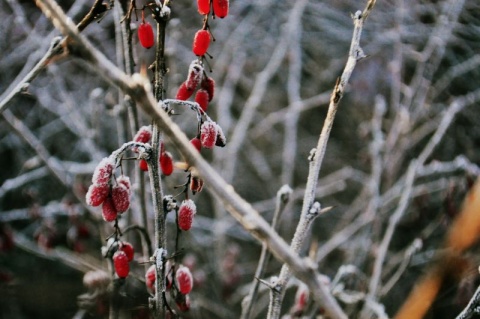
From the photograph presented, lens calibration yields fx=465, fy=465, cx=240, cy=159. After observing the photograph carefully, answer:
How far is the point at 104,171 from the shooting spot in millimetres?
904

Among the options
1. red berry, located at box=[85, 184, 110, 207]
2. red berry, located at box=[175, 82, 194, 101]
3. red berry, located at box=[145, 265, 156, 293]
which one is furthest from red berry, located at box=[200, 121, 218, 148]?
red berry, located at box=[145, 265, 156, 293]

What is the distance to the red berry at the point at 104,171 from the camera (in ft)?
2.92

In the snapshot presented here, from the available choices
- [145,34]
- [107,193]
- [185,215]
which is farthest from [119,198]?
[145,34]

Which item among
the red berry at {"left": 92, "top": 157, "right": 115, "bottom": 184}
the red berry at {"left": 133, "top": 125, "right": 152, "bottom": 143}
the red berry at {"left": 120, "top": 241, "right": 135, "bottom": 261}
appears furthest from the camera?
the red berry at {"left": 120, "top": 241, "right": 135, "bottom": 261}

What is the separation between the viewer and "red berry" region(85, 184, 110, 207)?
913 millimetres

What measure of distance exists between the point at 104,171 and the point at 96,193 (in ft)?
0.16

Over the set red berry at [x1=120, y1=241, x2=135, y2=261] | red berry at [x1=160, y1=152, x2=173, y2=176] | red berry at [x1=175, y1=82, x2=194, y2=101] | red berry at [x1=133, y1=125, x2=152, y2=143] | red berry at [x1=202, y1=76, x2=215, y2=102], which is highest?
red berry at [x1=202, y1=76, x2=215, y2=102]

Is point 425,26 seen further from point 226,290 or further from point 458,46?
point 226,290

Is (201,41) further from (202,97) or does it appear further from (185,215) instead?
(185,215)

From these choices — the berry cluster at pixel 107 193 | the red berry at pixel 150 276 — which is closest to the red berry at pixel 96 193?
the berry cluster at pixel 107 193

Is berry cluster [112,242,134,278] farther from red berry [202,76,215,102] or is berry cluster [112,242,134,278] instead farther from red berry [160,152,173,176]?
red berry [202,76,215,102]

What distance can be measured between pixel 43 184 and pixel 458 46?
131 inches

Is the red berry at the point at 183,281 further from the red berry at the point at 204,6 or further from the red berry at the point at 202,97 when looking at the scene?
the red berry at the point at 204,6

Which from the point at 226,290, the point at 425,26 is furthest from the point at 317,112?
the point at 226,290
